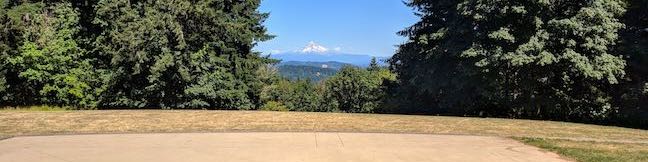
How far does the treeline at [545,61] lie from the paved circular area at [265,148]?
11364 millimetres

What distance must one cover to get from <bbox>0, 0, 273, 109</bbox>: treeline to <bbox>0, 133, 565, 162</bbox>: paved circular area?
21.2 m

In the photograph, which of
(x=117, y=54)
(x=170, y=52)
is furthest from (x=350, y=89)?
(x=117, y=54)

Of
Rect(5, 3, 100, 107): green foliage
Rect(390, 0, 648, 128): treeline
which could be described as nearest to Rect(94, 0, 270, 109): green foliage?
Rect(5, 3, 100, 107): green foliage

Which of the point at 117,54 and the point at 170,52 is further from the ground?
the point at 170,52

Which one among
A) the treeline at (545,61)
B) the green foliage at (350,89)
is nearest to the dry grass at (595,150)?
the treeline at (545,61)

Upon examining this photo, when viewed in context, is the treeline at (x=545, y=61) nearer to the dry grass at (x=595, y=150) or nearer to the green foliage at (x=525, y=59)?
the green foliage at (x=525, y=59)

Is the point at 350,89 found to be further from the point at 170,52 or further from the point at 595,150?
the point at 595,150

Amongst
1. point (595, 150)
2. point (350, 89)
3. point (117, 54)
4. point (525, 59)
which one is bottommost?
point (595, 150)

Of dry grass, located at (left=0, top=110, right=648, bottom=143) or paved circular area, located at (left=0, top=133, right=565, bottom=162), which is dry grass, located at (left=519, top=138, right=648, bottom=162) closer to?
paved circular area, located at (left=0, top=133, right=565, bottom=162)

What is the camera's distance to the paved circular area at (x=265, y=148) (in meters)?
8.62

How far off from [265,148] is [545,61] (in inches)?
561

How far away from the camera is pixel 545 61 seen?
68.0 feet

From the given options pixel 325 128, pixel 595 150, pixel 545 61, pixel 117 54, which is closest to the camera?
pixel 595 150

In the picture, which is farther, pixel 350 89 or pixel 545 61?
pixel 350 89
